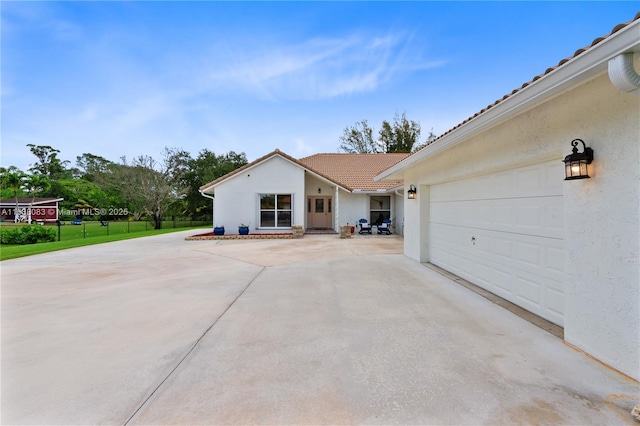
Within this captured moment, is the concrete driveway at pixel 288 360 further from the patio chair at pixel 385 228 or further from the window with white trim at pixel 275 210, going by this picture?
the window with white trim at pixel 275 210

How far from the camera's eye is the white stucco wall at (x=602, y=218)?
2465 mm

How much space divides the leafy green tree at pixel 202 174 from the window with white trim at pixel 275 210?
13.4 metres

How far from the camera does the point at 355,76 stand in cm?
1617

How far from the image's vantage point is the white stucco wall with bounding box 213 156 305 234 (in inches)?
622

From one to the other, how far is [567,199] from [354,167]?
17.4 meters

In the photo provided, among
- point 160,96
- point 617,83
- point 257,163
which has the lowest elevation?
point 617,83

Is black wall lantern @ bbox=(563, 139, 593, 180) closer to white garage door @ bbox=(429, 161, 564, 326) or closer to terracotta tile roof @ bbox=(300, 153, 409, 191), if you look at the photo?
white garage door @ bbox=(429, 161, 564, 326)

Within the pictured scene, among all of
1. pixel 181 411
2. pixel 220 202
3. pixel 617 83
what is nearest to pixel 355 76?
pixel 220 202

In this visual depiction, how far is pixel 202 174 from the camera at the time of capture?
28141mm

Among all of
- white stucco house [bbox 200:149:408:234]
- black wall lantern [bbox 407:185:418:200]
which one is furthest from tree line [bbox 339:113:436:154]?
black wall lantern [bbox 407:185:418:200]

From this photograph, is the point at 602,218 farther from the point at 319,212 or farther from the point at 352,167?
the point at 352,167

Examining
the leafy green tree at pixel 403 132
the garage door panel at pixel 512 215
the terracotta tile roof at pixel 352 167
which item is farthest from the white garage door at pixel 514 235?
the leafy green tree at pixel 403 132

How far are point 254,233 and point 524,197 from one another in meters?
13.6

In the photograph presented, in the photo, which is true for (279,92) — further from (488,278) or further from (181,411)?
(181,411)
